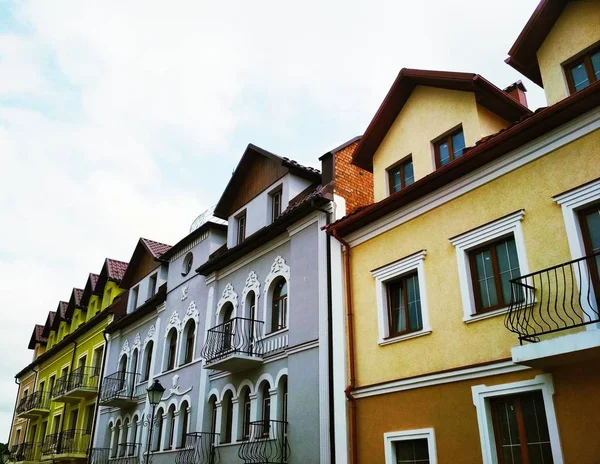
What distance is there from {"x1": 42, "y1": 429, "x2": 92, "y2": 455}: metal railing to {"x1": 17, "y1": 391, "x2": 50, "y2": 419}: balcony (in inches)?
137

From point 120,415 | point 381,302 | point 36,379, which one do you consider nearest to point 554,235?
point 381,302

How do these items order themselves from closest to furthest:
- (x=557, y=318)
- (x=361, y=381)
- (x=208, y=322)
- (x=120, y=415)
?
(x=557, y=318) < (x=361, y=381) < (x=208, y=322) < (x=120, y=415)

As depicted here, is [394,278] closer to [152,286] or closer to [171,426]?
[171,426]

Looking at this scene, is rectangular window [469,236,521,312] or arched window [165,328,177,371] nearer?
rectangular window [469,236,521,312]

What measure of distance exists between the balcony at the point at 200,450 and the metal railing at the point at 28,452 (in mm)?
18516

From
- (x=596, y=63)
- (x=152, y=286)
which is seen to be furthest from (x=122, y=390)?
(x=596, y=63)

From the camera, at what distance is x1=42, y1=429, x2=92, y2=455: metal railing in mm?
26453

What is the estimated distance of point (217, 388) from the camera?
57.4 feet

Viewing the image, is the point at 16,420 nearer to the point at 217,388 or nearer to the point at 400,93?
the point at 217,388

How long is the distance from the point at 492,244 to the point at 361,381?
4.03m

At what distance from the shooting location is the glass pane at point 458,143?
1235 cm

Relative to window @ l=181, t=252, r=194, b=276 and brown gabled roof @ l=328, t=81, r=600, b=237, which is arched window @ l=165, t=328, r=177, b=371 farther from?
brown gabled roof @ l=328, t=81, r=600, b=237

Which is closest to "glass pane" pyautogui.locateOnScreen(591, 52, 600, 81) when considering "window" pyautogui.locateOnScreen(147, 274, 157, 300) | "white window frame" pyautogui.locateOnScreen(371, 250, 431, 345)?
"white window frame" pyautogui.locateOnScreen(371, 250, 431, 345)

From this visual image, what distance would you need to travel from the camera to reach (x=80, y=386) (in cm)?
2702
